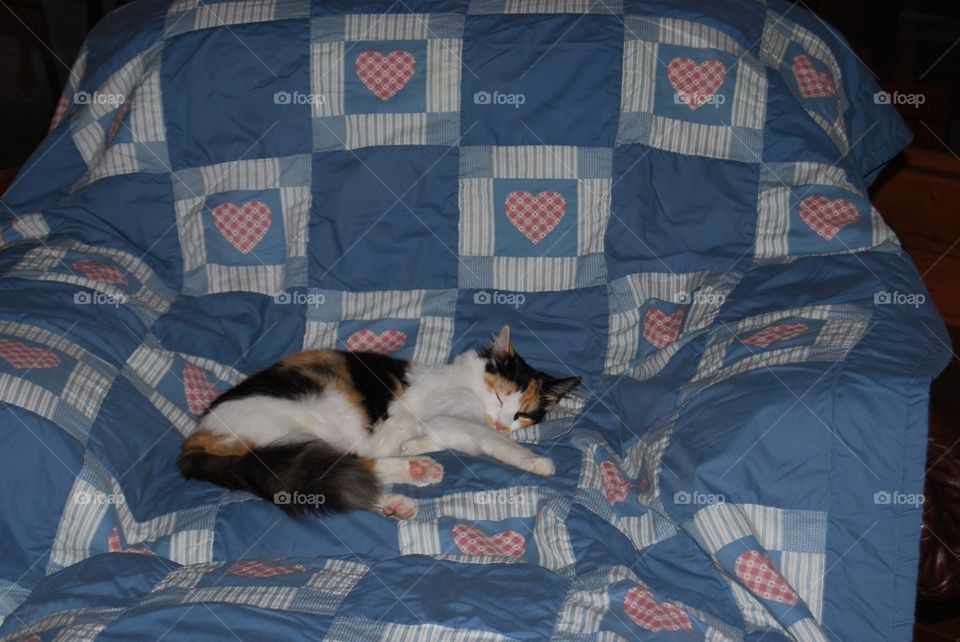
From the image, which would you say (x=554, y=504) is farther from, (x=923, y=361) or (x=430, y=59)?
(x=430, y=59)

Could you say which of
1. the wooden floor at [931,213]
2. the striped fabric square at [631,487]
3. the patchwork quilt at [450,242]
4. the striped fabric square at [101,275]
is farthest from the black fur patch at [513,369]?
the wooden floor at [931,213]

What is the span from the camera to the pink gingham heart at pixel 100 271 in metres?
2.14

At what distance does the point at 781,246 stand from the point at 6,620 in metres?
1.73

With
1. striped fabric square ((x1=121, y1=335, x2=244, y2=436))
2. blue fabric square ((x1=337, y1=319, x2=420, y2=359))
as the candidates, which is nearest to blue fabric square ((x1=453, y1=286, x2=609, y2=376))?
blue fabric square ((x1=337, y1=319, x2=420, y2=359))

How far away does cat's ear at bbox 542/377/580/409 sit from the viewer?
210 centimetres

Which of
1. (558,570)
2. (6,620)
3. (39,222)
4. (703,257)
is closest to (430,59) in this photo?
(703,257)

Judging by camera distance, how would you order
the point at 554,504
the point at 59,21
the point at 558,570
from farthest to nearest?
the point at 59,21 → the point at 554,504 → the point at 558,570

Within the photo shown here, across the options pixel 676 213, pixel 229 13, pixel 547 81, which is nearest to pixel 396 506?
pixel 676 213

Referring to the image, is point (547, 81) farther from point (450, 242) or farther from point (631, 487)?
point (631, 487)

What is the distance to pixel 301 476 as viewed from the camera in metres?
1.70

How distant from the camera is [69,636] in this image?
55.0 inches

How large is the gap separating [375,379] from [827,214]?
108 cm

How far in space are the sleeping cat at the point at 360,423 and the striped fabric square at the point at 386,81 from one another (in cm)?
57

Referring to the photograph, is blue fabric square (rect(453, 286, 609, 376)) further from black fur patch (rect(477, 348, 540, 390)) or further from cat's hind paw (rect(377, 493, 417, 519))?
cat's hind paw (rect(377, 493, 417, 519))
